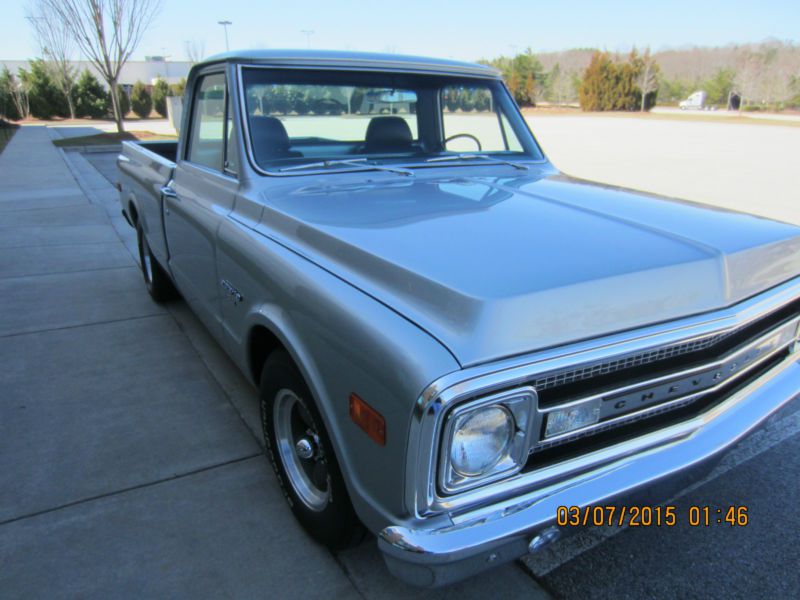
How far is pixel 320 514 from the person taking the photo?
208 cm

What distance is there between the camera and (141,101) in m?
35.0

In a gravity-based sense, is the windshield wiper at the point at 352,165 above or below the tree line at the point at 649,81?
below

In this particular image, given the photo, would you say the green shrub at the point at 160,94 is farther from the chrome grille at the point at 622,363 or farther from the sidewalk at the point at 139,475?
the chrome grille at the point at 622,363

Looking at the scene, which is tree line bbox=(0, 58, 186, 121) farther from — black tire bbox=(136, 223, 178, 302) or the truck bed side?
black tire bbox=(136, 223, 178, 302)

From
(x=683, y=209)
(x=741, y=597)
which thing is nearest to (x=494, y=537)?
(x=741, y=597)

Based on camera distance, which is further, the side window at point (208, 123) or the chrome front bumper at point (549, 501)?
the side window at point (208, 123)

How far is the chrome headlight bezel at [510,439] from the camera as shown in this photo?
4.49 ft

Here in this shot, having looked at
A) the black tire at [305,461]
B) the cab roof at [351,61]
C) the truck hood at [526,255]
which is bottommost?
the black tire at [305,461]

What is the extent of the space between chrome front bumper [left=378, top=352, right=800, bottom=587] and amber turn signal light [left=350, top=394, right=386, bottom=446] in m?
0.23

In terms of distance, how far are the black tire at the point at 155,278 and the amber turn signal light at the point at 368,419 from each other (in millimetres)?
3435

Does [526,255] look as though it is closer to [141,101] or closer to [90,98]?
[141,101]

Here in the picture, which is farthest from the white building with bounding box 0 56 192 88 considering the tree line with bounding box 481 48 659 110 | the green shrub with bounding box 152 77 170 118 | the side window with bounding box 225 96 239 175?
the side window with bounding box 225 96 239 175

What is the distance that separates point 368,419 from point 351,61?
2.10 metres

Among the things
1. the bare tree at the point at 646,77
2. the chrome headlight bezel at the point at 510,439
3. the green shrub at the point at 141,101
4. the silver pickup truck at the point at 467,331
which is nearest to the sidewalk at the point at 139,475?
the silver pickup truck at the point at 467,331
